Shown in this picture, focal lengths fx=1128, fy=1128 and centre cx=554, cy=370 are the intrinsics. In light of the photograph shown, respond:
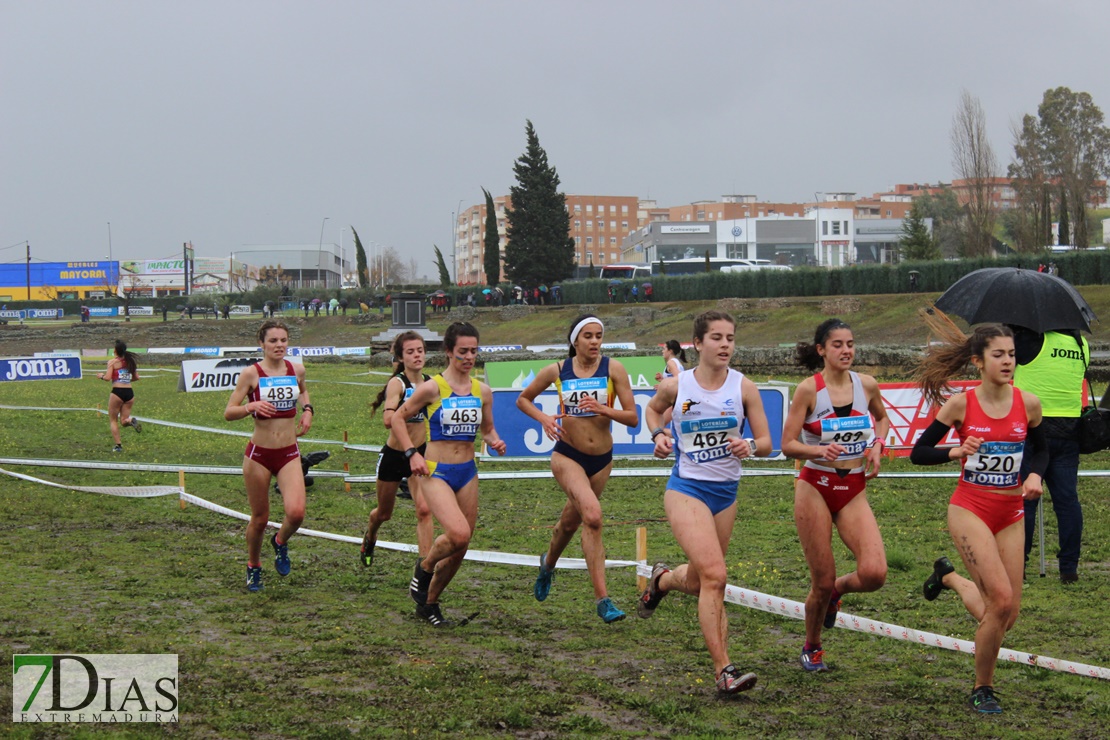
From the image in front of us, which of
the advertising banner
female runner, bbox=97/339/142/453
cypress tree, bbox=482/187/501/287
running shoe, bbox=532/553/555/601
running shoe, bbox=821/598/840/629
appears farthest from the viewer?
cypress tree, bbox=482/187/501/287

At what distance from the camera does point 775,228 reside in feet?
465

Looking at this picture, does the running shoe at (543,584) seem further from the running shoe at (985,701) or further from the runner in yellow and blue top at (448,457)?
the running shoe at (985,701)

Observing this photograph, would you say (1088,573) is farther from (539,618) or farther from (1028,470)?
(539,618)

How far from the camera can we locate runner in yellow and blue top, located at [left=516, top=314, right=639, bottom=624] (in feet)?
25.4

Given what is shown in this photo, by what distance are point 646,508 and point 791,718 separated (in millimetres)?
7459

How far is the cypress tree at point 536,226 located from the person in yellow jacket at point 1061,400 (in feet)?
226

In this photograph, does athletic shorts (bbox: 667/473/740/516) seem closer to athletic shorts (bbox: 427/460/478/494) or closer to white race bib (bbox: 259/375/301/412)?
athletic shorts (bbox: 427/460/478/494)

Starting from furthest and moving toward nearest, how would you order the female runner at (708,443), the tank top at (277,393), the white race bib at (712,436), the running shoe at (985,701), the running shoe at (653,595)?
the tank top at (277,393) → the running shoe at (653,595) → the white race bib at (712,436) → the female runner at (708,443) → the running shoe at (985,701)

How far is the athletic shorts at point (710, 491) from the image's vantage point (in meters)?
6.49

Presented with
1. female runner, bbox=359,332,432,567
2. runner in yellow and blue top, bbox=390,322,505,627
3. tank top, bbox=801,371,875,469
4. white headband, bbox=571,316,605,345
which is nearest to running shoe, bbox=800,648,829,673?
tank top, bbox=801,371,875,469

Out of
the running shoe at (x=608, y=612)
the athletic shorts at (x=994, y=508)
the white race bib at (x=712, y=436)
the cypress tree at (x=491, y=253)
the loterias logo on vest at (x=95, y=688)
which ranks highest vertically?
the cypress tree at (x=491, y=253)

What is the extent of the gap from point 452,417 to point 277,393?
6.35 ft

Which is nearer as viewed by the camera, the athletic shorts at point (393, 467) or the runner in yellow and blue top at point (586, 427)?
the runner in yellow and blue top at point (586, 427)

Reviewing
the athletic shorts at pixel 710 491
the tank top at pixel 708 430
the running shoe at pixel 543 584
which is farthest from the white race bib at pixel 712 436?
the running shoe at pixel 543 584
